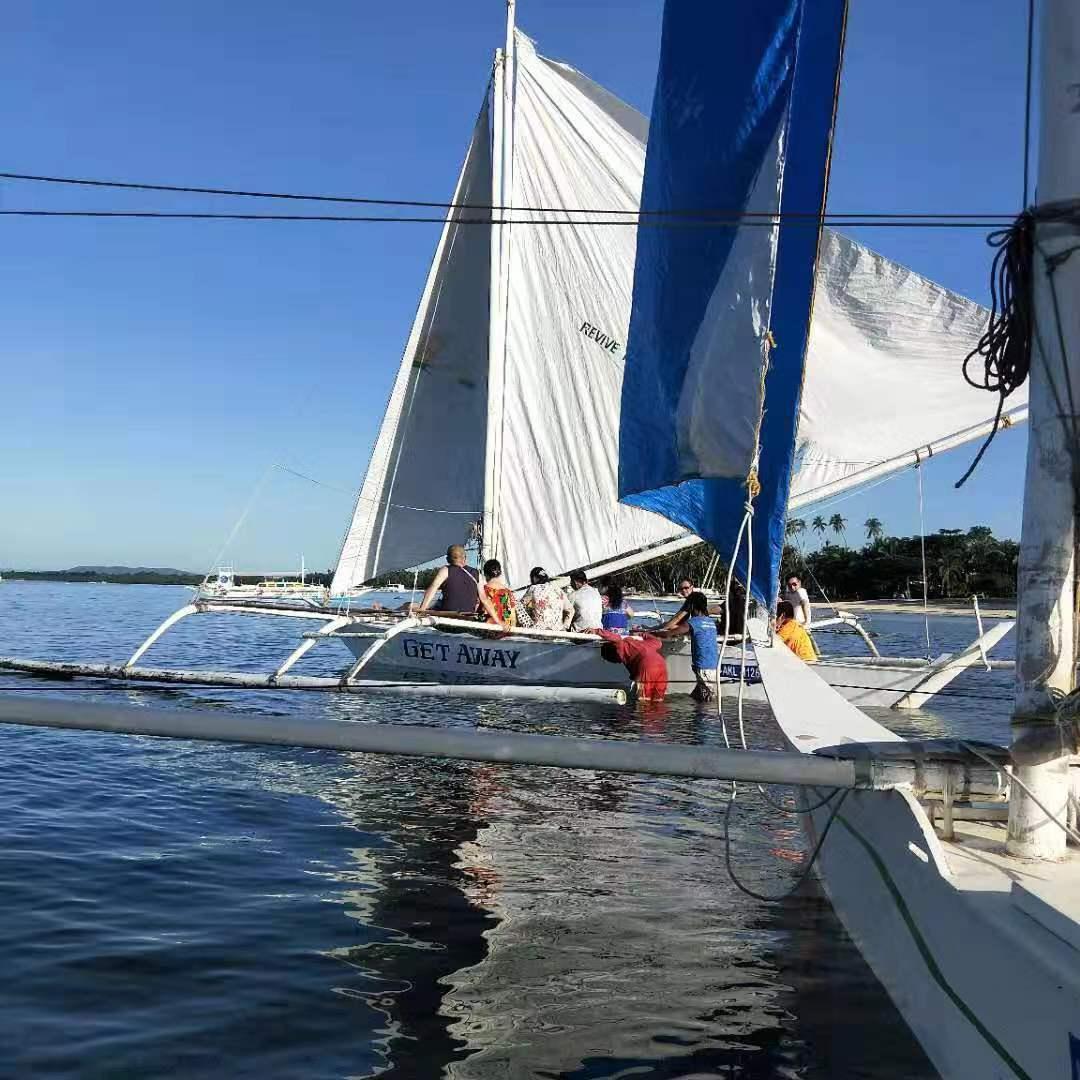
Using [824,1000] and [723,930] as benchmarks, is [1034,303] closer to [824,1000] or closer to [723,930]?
[824,1000]

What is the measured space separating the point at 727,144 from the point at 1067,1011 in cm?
575

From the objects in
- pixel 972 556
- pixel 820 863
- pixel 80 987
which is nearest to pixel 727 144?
pixel 820 863

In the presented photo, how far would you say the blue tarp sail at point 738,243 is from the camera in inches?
260

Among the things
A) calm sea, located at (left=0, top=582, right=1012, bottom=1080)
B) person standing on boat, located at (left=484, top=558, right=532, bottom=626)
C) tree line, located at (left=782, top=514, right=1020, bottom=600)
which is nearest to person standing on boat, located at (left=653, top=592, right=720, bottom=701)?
person standing on boat, located at (left=484, top=558, right=532, bottom=626)

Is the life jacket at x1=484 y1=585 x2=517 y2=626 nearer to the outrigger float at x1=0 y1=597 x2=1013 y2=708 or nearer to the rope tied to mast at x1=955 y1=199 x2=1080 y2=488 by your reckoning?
the outrigger float at x1=0 y1=597 x2=1013 y2=708

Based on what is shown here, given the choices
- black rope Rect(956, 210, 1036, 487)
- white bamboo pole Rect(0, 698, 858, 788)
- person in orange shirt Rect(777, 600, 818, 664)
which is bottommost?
white bamboo pole Rect(0, 698, 858, 788)

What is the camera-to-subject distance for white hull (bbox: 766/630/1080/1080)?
3.00m

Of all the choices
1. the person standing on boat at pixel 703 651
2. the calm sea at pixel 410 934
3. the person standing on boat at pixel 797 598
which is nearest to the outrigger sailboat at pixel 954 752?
the calm sea at pixel 410 934

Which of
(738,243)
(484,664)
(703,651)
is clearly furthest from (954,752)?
(484,664)

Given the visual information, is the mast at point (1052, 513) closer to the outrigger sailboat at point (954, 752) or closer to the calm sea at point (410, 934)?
the outrigger sailboat at point (954, 752)

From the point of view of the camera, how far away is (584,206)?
20203 millimetres

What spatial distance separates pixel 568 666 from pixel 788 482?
10473 millimetres

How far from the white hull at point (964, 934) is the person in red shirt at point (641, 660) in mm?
11270

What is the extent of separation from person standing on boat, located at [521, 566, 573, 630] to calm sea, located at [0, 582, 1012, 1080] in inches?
351
